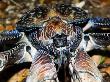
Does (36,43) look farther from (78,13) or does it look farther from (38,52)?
(78,13)

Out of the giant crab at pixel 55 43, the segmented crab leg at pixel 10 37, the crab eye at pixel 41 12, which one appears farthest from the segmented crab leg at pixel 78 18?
the segmented crab leg at pixel 10 37

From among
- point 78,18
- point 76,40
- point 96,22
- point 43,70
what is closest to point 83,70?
point 43,70

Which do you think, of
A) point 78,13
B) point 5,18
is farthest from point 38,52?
point 5,18

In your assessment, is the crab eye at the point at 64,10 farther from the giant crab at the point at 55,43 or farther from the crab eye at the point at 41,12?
the crab eye at the point at 41,12

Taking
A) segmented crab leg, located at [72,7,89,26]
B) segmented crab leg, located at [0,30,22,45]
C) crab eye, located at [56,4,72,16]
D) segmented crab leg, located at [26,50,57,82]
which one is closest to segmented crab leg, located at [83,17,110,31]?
segmented crab leg, located at [72,7,89,26]

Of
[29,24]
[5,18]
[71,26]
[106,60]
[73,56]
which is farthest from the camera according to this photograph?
[5,18]

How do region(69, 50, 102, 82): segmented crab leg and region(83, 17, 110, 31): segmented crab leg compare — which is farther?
region(83, 17, 110, 31): segmented crab leg

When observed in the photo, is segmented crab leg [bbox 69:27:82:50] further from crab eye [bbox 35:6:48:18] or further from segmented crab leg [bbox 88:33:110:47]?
crab eye [bbox 35:6:48:18]

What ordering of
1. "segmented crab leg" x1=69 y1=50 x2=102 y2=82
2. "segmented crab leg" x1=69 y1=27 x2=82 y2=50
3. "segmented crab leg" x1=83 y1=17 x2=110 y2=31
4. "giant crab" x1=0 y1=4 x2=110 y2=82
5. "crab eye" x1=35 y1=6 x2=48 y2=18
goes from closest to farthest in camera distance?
"segmented crab leg" x1=69 y1=50 x2=102 y2=82, "giant crab" x1=0 y1=4 x2=110 y2=82, "segmented crab leg" x1=69 y1=27 x2=82 y2=50, "crab eye" x1=35 y1=6 x2=48 y2=18, "segmented crab leg" x1=83 y1=17 x2=110 y2=31
